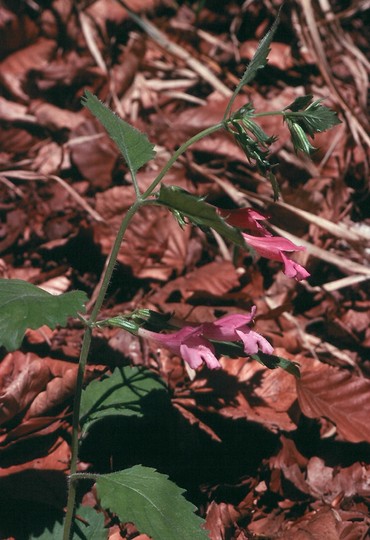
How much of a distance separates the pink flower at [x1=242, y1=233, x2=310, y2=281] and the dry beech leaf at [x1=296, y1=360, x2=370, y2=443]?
2.80 ft

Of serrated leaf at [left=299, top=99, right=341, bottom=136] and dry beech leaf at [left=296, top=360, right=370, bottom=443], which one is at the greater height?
serrated leaf at [left=299, top=99, right=341, bottom=136]

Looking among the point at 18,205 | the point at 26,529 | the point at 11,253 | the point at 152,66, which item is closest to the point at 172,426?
the point at 26,529

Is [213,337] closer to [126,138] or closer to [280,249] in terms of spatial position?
[280,249]

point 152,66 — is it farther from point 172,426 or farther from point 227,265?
point 172,426

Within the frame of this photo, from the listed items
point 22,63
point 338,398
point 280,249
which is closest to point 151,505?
point 280,249

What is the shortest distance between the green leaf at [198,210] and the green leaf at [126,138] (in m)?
0.38

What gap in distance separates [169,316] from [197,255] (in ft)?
4.70

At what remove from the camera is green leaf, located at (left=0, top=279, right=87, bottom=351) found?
1.44 meters

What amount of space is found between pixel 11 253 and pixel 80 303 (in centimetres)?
161

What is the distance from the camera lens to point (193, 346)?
1.64 meters

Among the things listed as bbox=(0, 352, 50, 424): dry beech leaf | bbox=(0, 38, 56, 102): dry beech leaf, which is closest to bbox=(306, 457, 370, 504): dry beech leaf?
bbox=(0, 352, 50, 424): dry beech leaf

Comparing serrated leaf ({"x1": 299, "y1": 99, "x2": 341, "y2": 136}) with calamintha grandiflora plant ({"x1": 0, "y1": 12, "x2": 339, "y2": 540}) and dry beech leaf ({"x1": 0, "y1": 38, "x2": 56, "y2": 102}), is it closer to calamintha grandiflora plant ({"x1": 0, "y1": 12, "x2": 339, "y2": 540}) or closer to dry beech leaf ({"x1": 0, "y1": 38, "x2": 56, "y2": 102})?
calamintha grandiflora plant ({"x1": 0, "y1": 12, "x2": 339, "y2": 540})

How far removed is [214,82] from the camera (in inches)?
147

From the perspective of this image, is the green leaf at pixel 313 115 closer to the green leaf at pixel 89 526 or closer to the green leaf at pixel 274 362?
the green leaf at pixel 274 362
